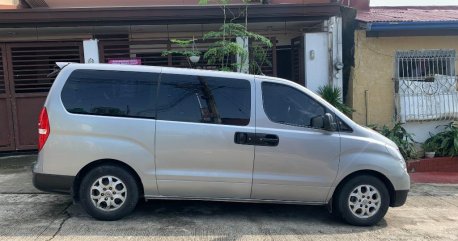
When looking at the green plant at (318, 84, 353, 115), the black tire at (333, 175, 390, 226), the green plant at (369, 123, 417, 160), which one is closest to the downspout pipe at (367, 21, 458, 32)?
the green plant at (318, 84, 353, 115)

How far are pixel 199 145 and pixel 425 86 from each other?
6.45 metres

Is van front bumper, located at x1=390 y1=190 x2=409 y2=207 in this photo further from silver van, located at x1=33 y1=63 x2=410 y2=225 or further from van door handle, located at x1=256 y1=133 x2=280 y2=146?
van door handle, located at x1=256 y1=133 x2=280 y2=146

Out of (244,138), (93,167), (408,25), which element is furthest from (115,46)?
(408,25)

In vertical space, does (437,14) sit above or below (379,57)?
above

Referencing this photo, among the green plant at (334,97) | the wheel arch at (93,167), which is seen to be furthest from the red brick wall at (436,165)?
the wheel arch at (93,167)

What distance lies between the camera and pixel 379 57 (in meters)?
9.95

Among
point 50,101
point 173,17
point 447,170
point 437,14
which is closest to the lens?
point 50,101

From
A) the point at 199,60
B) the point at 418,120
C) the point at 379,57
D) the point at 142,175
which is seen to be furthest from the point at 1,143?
the point at 418,120

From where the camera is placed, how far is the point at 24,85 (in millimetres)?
9797

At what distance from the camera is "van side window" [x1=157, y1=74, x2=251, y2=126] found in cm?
554

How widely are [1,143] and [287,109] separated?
675cm

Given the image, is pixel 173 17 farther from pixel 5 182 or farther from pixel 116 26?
pixel 5 182

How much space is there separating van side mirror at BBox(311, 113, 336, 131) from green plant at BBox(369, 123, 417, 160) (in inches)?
169

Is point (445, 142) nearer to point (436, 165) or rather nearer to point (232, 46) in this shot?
point (436, 165)
